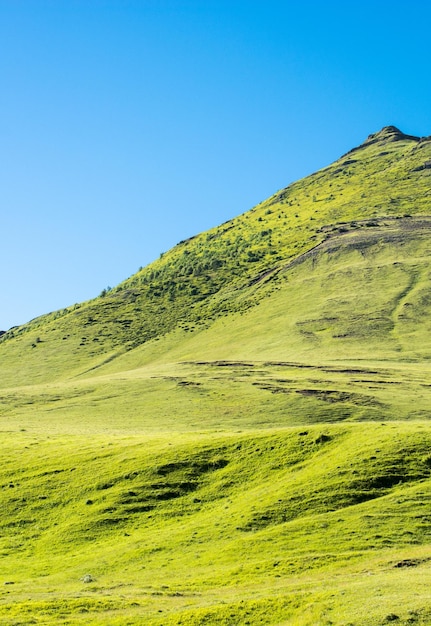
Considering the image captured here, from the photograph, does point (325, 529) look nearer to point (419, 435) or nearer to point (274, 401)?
point (419, 435)

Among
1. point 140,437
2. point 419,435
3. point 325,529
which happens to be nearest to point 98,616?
point 325,529

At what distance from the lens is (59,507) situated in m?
64.3

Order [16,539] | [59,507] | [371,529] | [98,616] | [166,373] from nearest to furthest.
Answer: [98,616] < [371,529] < [16,539] < [59,507] < [166,373]

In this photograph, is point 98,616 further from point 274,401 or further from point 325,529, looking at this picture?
point 274,401

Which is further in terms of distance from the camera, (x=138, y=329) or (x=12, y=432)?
(x=138, y=329)

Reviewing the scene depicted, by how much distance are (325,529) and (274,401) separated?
5114 centimetres


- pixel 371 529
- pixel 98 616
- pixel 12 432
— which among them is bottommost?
pixel 371 529

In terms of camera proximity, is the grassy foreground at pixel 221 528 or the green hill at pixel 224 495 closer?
the grassy foreground at pixel 221 528

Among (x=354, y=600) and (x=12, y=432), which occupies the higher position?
(x=12, y=432)

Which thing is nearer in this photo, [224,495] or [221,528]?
[221,528]

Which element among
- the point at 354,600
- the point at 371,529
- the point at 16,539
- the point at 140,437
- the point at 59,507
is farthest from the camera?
the point at 140,437

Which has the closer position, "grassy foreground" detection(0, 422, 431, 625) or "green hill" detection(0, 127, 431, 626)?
"grassy foreground" detection(0, 422, 431, 625)

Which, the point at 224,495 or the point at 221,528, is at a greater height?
the point at 224,495

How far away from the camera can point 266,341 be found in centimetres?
15862
